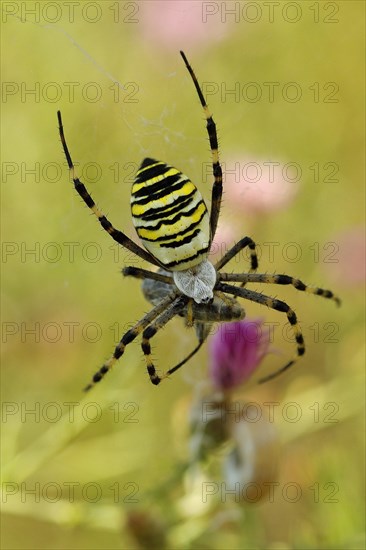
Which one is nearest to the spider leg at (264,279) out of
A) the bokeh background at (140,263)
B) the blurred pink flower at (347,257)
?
the bokeh background at (140,263)

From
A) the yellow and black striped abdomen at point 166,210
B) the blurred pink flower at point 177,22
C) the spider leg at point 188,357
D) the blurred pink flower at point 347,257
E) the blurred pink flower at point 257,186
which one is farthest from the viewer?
the blurred pink flower at point 177,22

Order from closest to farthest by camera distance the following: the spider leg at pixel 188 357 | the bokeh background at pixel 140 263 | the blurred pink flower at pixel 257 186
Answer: the spider leg at pixel 188 357, the bokeh background at pixel 140 263, the blurred pink flower at pixel 257 186

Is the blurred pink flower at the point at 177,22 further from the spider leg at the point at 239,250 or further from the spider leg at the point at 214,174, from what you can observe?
the spider leg at the point at 239,250

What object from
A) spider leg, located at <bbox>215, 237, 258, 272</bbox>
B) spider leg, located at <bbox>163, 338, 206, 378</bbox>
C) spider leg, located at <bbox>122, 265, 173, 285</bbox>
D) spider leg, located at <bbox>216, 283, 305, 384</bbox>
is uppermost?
spider leg, located at <bbox>215, 237, 258, 272</bbox>

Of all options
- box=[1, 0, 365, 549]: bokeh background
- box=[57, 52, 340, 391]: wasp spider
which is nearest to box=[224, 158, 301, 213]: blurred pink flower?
box=[1, 0, 365, 549]: bokeh background

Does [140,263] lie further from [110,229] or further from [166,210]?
[166,210]

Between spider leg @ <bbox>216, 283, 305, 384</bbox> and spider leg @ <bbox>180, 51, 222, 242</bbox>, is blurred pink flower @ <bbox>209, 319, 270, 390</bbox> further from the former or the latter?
spider leg @ <bbox>180, 51, 222, 242</bbox>
